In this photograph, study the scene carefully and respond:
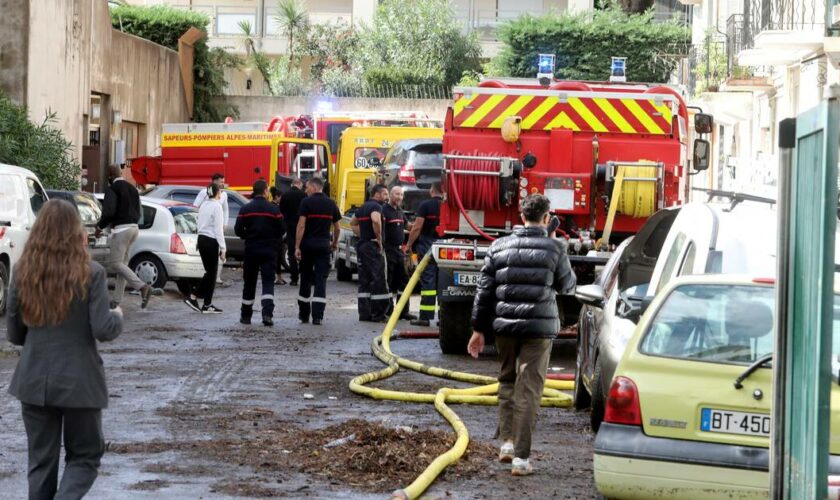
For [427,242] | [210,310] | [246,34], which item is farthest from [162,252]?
[246,34]

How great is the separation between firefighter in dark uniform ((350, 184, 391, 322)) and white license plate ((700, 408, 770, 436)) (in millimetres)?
11645

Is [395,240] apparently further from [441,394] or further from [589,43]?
[589,43]

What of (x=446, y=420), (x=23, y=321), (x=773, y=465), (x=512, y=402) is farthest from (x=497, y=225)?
(x=773, y=465)

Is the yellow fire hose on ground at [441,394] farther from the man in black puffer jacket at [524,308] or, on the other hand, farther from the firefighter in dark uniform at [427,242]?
the firefighter in dark uniform at [427,242]

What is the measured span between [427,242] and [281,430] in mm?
8030

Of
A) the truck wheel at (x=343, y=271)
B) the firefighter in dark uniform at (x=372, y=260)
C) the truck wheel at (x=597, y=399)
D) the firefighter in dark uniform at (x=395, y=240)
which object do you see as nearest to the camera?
the truck wheel at (x=597, y=399)

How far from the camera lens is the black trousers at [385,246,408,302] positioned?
19.3 m

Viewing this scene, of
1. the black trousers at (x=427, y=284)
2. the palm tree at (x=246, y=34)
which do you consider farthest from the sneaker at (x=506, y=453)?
the palm tree at (x=246, y=34)

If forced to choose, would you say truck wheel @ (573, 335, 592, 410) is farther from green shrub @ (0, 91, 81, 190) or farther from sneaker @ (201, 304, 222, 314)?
green shrub @ (0, 91, 81, 190)

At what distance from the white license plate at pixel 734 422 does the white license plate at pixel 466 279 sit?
7819 mm

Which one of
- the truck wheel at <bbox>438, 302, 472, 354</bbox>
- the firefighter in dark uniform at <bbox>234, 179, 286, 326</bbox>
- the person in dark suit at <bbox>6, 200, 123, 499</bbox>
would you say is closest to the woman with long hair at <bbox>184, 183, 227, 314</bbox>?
the firefighter in dark uniform at <bbox>234, 179, 286, 326</bbox>

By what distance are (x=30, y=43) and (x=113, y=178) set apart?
8865mm

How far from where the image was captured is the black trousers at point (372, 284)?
18531 mm

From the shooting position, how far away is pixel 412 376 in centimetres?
1344
